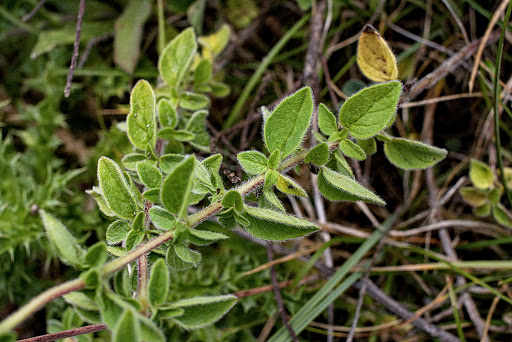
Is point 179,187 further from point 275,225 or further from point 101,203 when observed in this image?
point 101,203

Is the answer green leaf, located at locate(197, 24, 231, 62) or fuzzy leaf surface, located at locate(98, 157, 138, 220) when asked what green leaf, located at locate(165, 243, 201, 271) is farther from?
green leaf, located at locate(197, 24, 231, 62)

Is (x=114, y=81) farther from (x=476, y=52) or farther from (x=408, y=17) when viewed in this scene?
(x=476, y=52)

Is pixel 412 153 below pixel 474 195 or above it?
above

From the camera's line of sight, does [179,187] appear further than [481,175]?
No

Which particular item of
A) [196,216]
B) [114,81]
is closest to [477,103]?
[196,216]

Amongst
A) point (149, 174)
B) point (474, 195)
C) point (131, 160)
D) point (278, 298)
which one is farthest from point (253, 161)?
point (474, 195)

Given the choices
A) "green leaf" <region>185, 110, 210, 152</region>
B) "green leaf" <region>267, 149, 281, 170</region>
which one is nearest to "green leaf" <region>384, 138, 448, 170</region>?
"green leaf" <region>267, 149, 281, 170</region>

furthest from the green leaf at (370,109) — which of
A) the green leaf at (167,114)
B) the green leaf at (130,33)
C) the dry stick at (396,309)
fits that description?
the green leaf at (130,33)
